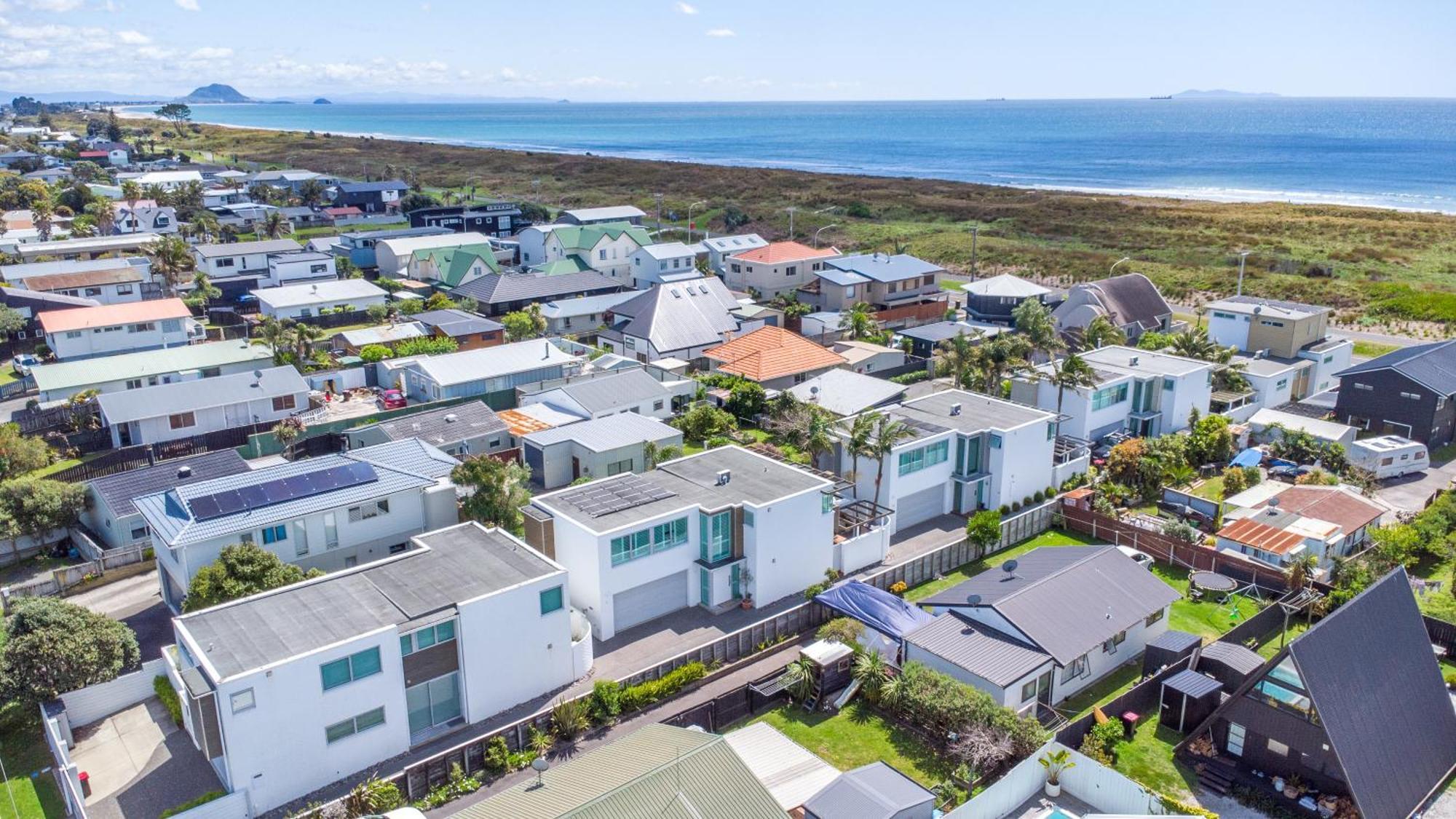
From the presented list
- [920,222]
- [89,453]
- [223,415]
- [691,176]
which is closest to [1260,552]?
[223,415]

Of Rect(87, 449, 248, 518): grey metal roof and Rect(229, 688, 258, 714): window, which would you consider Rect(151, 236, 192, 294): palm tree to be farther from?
Rect(229, 688, 258, 714): window

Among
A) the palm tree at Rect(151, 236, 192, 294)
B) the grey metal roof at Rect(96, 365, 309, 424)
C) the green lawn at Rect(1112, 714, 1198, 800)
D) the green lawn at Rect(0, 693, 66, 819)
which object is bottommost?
the green lawn at Rect(0, 693, 66, 819)

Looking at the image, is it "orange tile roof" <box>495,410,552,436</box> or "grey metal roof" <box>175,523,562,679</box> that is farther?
"orange tile roof" <box>495,410,552,436</box>

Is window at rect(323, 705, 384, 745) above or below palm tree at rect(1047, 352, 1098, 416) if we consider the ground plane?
below

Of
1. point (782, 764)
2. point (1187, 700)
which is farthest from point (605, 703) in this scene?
point (1187, 700)

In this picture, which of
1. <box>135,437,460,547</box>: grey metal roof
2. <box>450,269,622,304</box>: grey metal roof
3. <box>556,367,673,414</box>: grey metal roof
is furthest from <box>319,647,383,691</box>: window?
<box>450,269,622,304</box>: grey metal roof

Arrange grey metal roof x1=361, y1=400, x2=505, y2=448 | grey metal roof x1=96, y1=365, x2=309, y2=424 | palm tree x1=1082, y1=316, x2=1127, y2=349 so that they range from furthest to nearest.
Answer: palm tree x1=1082, y1=316, x2=1127, y2=349 → grey metal roof x1=96, y1=365, x2=309, y2=424 → grey metal roof x1=361, y1=400, x2=505, y2=448

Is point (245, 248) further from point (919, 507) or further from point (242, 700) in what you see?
point (242, 700)
